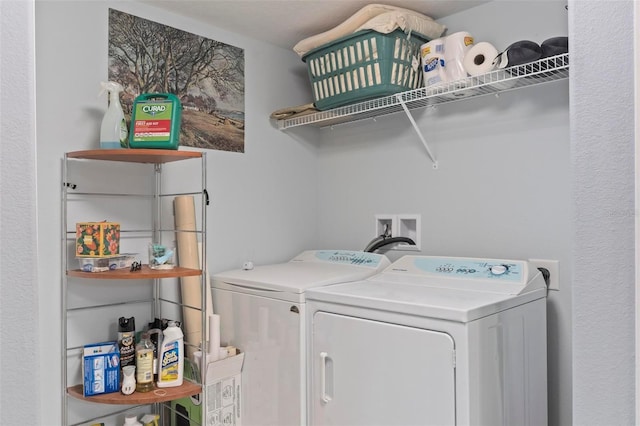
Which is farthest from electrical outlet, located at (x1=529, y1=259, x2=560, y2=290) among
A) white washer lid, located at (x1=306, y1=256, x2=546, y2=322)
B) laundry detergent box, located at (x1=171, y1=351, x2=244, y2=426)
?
laundry detergent box, located at (x1=171, y1=351, x2=244, y2=426)

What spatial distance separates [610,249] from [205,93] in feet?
6.84

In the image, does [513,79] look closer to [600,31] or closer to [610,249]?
[600,31]

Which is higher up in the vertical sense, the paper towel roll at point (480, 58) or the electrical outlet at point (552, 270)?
the paper towel roll at point (480, 58)

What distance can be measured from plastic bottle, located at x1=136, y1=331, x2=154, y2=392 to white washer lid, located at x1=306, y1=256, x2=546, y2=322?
2.26 feet

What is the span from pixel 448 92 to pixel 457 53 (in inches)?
7.5

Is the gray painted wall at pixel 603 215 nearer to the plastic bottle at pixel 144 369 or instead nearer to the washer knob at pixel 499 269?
the washer knob at pixel 499 269

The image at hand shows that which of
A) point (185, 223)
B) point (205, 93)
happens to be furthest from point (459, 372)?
point (205, 93)

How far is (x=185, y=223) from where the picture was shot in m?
2.20

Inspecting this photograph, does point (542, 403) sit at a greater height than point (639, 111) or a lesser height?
lesser

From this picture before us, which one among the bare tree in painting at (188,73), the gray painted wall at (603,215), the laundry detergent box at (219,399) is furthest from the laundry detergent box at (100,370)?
the gray painted wall at (603,215)

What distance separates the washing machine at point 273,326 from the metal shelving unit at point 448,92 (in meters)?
0.73

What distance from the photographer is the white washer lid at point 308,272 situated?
79.2 inches

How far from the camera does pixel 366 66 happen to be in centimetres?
220

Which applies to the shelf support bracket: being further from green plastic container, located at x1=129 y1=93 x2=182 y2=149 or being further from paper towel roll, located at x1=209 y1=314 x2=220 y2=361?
paper towel roll, located at x1=209 y1=314 x2=220 y2=361
